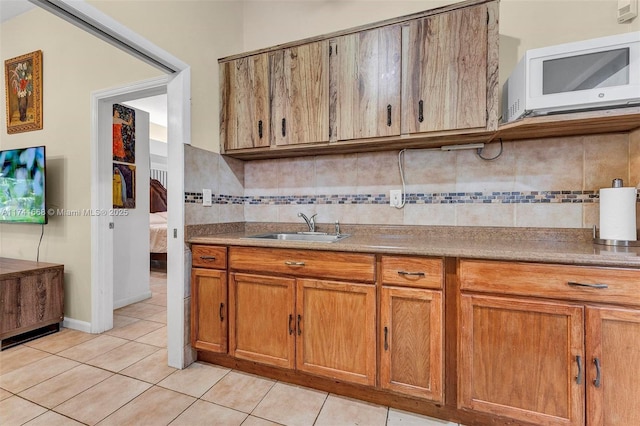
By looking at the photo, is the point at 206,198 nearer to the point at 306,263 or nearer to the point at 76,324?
the point at 306,263

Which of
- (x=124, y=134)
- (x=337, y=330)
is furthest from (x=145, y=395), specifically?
(x=124, y=134)

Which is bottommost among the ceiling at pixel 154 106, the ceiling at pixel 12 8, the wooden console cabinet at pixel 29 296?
the wooden console cabinet at pixel 29 296

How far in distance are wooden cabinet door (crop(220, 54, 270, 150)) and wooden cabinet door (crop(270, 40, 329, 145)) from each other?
0.07 m

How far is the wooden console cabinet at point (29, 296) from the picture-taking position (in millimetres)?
2213

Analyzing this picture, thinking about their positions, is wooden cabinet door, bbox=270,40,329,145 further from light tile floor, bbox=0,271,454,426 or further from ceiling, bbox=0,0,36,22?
ceiling, bbox=0,0,36,22

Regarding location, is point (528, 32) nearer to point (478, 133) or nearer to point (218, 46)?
point (478, 133)

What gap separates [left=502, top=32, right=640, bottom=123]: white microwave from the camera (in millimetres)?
1265

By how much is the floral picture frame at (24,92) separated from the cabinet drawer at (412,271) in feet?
10.8

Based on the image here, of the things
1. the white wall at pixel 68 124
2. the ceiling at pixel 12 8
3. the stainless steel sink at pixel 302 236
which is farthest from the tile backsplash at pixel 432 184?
the ceiling at pixel 12 8

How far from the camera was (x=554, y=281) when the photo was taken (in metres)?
1.25

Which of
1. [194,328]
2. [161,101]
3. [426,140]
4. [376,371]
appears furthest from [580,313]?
[161,101]

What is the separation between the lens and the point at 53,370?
1902 mm

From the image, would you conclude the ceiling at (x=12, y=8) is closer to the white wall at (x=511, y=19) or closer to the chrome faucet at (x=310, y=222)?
the white wall at (x=511, y=19)

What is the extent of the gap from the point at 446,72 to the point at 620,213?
1.11m
